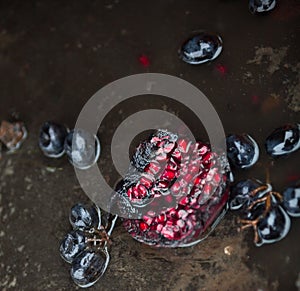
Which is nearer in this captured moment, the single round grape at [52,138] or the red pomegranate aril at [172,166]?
the red pomegranate aril at [172,166]

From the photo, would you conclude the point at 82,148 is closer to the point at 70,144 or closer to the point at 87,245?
the point at 70,144

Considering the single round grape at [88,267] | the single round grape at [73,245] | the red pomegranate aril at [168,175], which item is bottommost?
the single round grape at [88,267]

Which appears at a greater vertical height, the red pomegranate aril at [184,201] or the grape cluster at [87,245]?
the red pomegranate aril at [184,201]

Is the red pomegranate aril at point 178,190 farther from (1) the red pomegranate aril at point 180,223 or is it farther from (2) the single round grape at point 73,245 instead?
(2) the single round grape at point 73,245

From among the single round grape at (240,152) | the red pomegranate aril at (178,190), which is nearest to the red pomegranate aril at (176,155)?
the red pomegranate aril at (178,190)

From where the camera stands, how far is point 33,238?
139cm

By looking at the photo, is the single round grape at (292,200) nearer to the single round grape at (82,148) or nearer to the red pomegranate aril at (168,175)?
the red pomegranate aril at (168,175)

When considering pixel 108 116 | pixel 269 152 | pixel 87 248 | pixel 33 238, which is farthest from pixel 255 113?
pixel 33 238

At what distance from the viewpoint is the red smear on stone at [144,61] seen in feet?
4.67

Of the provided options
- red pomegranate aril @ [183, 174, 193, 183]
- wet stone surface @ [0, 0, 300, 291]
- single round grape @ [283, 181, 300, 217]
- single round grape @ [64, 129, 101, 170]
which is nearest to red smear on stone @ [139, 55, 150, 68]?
wet stone surface @ [0, 0, 300, 291]

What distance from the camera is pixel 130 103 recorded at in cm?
141

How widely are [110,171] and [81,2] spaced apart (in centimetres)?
42

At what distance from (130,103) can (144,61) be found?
0.34 ft

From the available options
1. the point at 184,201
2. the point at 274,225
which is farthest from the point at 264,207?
the point at 184,201
